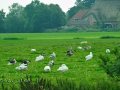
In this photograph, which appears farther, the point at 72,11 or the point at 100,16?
the point at 72,11

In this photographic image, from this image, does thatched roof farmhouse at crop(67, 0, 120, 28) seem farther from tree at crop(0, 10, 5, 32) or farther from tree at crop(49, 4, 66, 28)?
tree at crop(0, 10, 5, 32)

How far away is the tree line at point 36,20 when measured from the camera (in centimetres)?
12131

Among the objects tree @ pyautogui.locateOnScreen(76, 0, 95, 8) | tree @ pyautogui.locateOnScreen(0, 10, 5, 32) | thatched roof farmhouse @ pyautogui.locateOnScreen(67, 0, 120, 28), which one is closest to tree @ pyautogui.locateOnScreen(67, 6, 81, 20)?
thatched roof farmhouse @ pyautogui.locateOnScreen(67, 0, 120, 28)

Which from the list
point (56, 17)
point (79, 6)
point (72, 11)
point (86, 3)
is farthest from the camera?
point (86, 3)

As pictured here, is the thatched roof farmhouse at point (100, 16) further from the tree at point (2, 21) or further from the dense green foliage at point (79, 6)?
the tree at point (2, 21)

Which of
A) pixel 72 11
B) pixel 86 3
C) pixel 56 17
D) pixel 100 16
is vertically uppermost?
pixel 86 3

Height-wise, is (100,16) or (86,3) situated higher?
(86,3)

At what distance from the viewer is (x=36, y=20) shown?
11938 centimetres

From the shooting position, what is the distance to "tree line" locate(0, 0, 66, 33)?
398 ft

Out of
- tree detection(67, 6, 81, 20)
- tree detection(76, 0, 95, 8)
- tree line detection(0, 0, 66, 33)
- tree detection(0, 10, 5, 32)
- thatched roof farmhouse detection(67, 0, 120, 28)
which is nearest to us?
tree line detection(0, 0, 66, 33)

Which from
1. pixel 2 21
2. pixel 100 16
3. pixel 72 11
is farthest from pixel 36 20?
pixel 72 11

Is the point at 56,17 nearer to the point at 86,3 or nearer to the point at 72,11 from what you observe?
the point at 72,11

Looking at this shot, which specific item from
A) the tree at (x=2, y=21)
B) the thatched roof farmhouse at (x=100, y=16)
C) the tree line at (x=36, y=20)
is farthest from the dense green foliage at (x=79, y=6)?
the tree at (x=2, y=21)

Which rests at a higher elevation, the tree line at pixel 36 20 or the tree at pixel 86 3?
the tree at pixel 86 3
